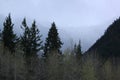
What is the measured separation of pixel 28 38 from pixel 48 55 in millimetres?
7219

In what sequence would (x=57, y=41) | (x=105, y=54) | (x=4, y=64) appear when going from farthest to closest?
(x=105, y=54)
(x=57, y=41)
(x=4, y=64)

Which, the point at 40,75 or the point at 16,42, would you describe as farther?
the point at 16,42

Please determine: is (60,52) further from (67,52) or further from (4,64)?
(4,64)

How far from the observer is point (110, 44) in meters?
124

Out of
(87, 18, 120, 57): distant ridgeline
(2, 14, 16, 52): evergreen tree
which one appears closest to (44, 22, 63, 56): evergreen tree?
(2, 14, 16, 52): evergreen tree

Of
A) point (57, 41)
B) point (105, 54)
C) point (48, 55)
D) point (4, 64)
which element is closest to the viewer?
point (4, 64)

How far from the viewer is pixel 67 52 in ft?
258

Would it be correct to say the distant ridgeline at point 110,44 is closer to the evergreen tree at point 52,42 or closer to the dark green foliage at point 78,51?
the dark green foliage at point 78,51

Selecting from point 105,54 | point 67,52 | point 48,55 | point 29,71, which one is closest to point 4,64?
point 29,71

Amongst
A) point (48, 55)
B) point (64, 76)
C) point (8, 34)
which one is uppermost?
point (8, 34)

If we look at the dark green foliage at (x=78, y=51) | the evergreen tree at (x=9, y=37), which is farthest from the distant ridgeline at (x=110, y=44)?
the evergreen tree at (x=9, y=37)

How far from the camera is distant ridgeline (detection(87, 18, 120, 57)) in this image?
119875 millimetres

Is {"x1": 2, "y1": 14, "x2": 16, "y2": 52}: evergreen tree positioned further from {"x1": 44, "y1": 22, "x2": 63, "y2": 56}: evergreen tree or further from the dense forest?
{"x1": 44, "y1": 22, "x2": 63, "y2": 56}: evergreen tree

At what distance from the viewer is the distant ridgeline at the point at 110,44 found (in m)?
120
